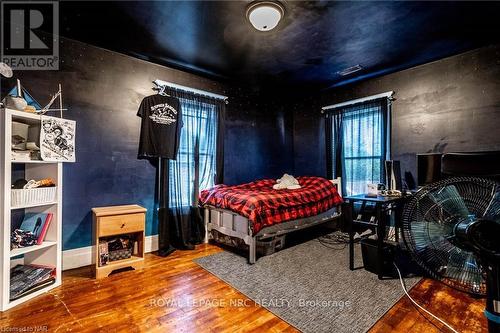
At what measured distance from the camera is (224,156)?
11.8 ft

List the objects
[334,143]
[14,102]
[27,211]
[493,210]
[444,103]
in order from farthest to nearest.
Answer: [334,143]
[444,103]
[27,211]
[14,102]
[493,210]

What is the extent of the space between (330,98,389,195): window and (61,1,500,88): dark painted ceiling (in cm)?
63

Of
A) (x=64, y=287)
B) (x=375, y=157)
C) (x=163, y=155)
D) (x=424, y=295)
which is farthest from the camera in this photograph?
(x=375, y=157)

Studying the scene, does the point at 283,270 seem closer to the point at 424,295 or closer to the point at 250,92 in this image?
the point at 424,295

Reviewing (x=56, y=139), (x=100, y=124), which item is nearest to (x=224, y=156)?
(x=100, y=124)

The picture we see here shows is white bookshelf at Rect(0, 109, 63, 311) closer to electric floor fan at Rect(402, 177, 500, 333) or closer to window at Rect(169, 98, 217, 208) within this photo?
window at Rect(169, 98, 217, 208)

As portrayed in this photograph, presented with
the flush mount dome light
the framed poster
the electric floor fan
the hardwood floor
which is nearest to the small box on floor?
the hardwood floor

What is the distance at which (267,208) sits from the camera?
2543 millimetres

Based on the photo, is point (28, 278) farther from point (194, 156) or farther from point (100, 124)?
point (194, 156)

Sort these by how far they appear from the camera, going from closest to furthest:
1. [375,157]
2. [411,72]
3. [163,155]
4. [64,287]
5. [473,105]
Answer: [64,287] < [473,105] < [163,155] < [411,72] < [375,157]

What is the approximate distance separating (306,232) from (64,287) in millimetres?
2843

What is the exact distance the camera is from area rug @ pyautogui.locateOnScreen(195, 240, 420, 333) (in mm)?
1573

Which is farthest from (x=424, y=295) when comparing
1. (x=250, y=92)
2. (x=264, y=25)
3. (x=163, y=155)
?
(x=250, y=92)

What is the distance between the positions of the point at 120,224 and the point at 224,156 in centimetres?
173
